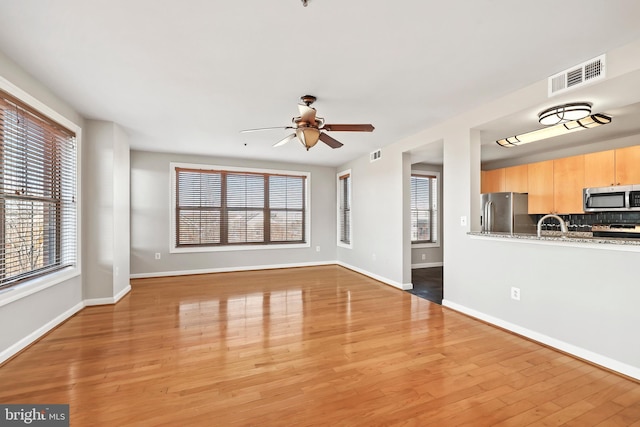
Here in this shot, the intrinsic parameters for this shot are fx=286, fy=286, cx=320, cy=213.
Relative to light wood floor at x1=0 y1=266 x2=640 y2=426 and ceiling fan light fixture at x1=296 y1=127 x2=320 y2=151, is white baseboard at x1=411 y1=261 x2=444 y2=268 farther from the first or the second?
ceiling fan light fixture at x1=296 y1=127 x2=320 y2=151

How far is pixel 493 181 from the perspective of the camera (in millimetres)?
5891

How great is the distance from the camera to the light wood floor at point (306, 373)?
1.76 m

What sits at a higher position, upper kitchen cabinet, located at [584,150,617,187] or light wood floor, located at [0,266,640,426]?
upper kitchen cabinet, located at [584,150,617,187]

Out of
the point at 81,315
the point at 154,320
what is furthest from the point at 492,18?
the point at 81,315

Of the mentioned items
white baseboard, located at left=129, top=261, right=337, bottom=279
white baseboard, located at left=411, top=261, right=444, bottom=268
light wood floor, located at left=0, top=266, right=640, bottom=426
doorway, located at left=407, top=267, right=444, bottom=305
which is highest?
white baseboard, located at left=129, top=261, right=337, bottom=279

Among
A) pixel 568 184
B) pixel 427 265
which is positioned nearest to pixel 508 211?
pixel 568 184

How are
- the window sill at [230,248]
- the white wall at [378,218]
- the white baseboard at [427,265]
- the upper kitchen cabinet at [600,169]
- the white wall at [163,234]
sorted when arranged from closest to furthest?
the upper kitchen cabinet at [600,169]
the white wall at [378,218]
the white wall at [163,234]
the window sill at [230,248]
the white baseboard at [427,265]

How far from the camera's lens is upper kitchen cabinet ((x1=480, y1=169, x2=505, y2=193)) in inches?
225

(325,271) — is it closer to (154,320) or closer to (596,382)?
(154,320)

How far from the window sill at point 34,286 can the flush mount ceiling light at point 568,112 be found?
521 cm

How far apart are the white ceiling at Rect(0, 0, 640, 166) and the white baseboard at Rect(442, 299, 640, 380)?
2.26m

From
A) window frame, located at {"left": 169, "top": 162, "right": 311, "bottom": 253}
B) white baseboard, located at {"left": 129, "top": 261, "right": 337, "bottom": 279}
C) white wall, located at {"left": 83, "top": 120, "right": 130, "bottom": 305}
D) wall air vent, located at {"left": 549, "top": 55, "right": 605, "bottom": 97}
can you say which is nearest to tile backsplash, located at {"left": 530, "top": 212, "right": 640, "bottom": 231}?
wall air vent, located at {"left": 549, "top": 55, "right": 605, "bottom": 97}

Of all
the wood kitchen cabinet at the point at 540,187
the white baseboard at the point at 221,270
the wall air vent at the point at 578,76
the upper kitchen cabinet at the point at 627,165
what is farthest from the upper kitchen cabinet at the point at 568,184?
the white baseboard at the point at 221,270

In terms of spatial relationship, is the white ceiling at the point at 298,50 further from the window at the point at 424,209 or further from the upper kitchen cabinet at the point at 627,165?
the window at the point at 424,209
